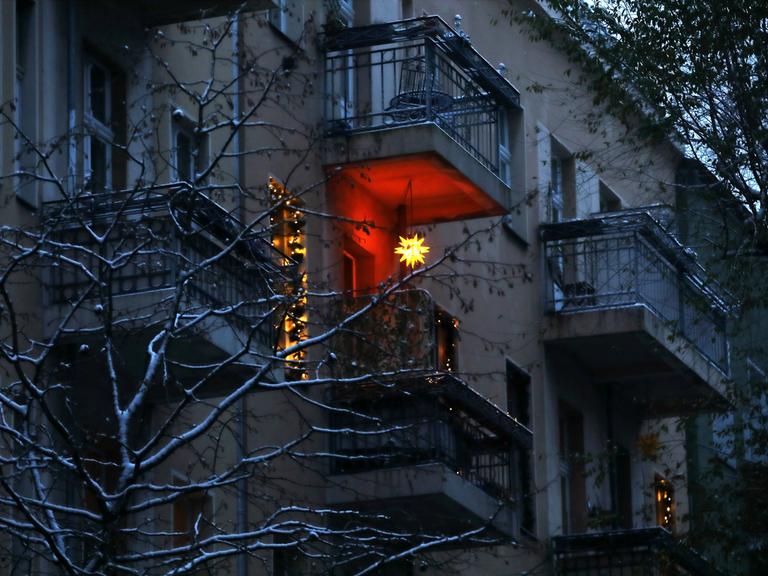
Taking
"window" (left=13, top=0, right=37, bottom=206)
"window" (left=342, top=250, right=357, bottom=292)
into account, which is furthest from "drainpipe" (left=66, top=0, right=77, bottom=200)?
"window" (left=342, top=250, right=357, bottom=292)

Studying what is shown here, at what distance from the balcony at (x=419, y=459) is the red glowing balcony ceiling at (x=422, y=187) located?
2404mm

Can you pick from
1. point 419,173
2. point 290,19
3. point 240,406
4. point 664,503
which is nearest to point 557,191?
point 664,503

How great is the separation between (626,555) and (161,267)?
1245cm

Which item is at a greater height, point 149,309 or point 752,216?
point 752,216

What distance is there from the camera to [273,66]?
2553 cm

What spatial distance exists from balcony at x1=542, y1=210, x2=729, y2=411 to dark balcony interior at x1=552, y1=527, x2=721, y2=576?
2.08 m

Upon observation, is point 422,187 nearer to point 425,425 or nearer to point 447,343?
point 447,343

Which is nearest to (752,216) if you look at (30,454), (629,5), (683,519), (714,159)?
(714,159)

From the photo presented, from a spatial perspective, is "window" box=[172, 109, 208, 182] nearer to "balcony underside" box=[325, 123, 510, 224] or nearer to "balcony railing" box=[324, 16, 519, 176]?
"balcony underside" box=[325, 123, 510, 224]

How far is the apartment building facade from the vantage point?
19859 mm

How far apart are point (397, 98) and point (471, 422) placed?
11.6 ft

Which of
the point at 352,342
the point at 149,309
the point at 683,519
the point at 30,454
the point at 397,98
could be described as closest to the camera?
the point at 30,454

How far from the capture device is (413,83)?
2673 cm

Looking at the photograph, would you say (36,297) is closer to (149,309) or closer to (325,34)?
(149,309)
